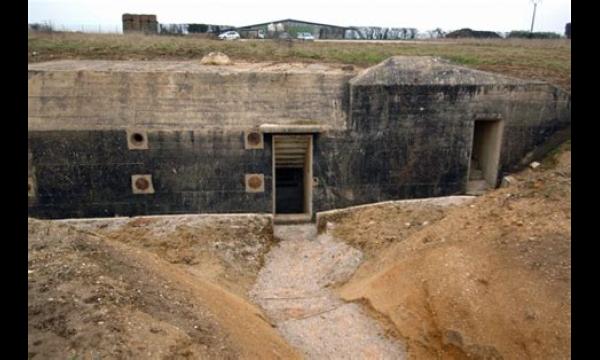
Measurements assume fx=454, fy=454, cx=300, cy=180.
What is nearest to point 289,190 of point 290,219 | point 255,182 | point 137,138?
point 290,219

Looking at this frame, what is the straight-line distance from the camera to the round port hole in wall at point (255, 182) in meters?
11.5

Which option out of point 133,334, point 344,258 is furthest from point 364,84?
point 133,334

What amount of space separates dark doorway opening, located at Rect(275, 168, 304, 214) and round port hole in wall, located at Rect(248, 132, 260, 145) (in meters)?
2.77

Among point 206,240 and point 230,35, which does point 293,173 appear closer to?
point 206,240

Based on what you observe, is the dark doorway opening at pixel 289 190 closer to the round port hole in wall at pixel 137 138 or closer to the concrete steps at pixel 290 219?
the concrete steps at pixel 290 219

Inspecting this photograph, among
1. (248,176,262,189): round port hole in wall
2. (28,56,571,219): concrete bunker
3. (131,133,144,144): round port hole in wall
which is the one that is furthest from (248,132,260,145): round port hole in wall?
(131,133,144,144): round port hole in wall

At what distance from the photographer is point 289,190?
14500 millimetres

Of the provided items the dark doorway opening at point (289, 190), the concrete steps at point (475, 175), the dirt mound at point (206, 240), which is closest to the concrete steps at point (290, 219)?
Result: the dirt mound at point (206, 240)

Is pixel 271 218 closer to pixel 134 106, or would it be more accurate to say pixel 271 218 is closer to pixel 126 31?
pixel 134 106

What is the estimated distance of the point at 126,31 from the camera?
85.0 ft

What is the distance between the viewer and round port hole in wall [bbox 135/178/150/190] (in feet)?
37.0

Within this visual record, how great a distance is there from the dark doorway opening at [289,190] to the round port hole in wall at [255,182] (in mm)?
2481

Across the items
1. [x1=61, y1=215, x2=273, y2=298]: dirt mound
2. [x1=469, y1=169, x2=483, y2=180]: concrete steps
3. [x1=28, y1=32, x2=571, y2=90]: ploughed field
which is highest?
[x1=28, y1=32, x2=571, y2=90]: ploughed field

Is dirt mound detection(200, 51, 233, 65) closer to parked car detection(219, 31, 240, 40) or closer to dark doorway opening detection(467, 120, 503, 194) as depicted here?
dark doorway opening detection(467, 120, 503, 194)
